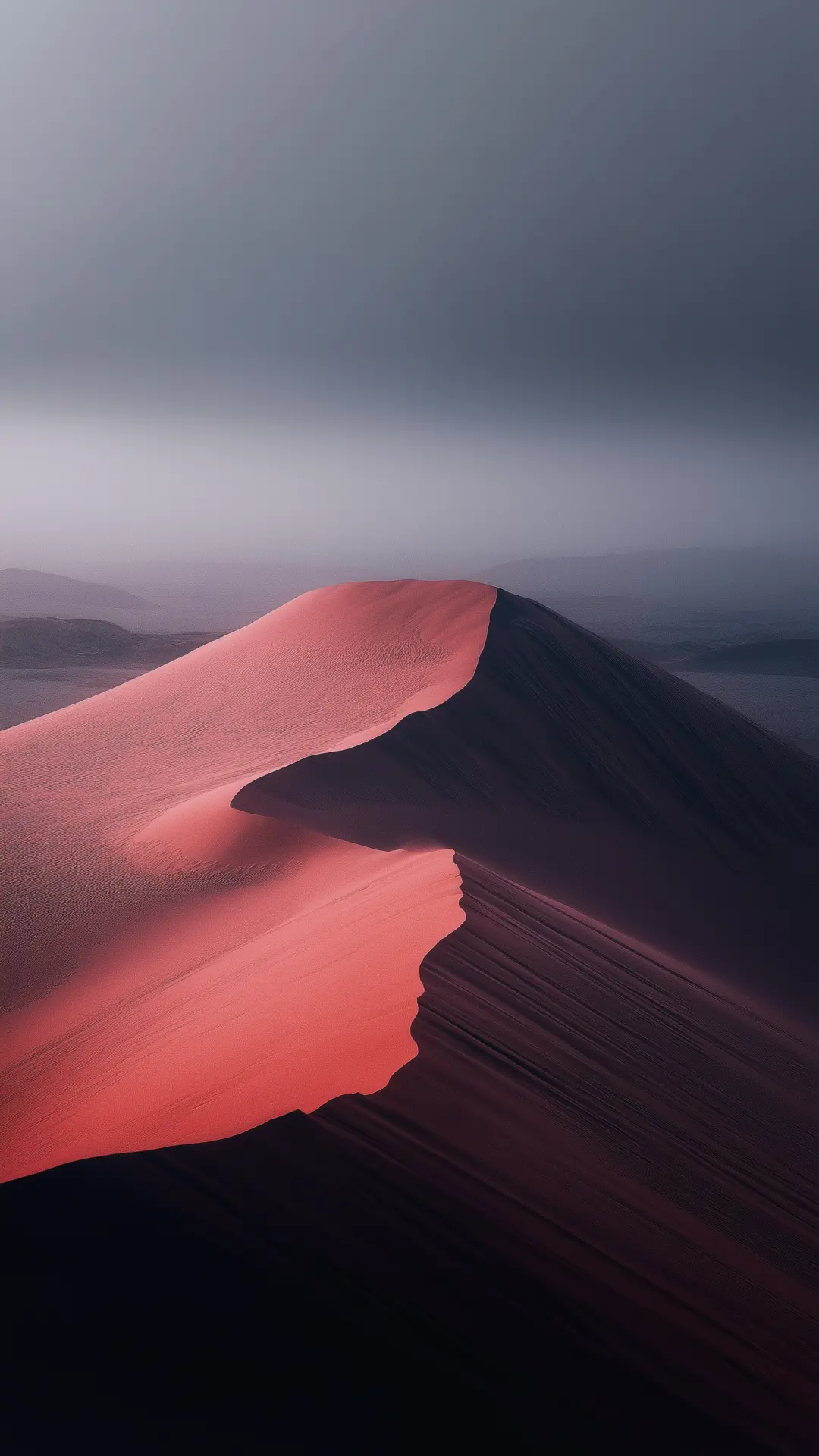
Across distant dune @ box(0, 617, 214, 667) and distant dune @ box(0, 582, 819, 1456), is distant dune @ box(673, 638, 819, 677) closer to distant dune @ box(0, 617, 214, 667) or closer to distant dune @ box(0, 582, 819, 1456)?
distant dune @ box(0, 617, 214, 667)

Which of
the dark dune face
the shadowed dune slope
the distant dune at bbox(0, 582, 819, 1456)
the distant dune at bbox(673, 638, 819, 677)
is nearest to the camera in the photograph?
the distant dune at bbox(0, 582, 819, 1456)

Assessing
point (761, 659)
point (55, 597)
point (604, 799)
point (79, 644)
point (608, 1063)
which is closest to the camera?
point (608, 1063)

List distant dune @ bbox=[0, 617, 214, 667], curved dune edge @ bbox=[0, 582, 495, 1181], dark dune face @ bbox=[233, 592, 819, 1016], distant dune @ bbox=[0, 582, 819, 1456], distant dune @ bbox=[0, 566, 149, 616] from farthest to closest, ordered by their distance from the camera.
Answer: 1. distant dune @ bbox=[0, 566, 149, 616]
2. distant dune @ bbox=[0, 617, 214, 667]
3. dark dune face @ bbox=[233, 592, 819, 1016]
4. curved dune edge @ bbox=[0, 582, 495, 1181]
5. distant dune @ bbox=[0, 582, 819, 1456]

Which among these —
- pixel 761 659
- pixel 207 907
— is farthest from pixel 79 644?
pixel 207 907

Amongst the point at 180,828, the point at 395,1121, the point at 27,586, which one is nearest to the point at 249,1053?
the point at 395,1121

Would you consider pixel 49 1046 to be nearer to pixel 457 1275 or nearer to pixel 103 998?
pixel 103 998

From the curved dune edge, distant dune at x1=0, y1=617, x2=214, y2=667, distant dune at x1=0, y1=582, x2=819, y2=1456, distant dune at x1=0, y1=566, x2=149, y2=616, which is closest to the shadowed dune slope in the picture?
distant dune at x1=0, y1=582, x2=819, y2=1456

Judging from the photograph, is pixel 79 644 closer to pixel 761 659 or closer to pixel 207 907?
pixel 761 659

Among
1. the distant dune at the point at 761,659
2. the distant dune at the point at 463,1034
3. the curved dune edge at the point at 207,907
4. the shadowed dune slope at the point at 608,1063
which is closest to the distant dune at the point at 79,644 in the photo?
the distant dune at the point at 761,659
